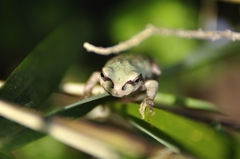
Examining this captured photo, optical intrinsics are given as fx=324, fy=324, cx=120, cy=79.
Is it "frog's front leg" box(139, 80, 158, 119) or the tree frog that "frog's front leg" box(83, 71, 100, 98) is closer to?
the tree frog

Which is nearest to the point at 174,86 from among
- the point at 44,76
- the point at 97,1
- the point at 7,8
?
the point at 97,1

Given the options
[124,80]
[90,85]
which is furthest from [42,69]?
[124,80]

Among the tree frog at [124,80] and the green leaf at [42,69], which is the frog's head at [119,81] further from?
the green leaf at [42,69]

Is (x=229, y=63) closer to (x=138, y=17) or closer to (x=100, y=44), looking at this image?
(x=138, y=17)

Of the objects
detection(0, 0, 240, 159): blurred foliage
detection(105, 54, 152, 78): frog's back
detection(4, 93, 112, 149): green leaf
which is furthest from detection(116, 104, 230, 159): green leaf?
detection(105, 54, 152, 78): frog's back

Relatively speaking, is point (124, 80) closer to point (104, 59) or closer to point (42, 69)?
point (42, 69)
